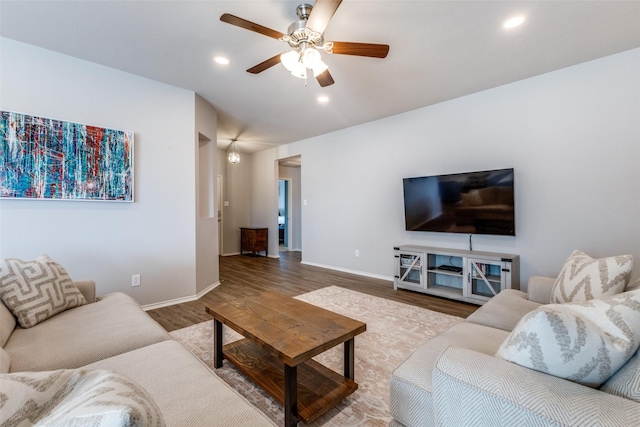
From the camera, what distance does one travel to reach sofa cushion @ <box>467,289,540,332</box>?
167 centimetres

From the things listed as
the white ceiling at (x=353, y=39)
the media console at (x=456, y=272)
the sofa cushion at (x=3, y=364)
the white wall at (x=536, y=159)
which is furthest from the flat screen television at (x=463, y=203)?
the sofa cushion at (x=3, y=364)

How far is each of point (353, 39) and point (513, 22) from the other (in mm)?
1234

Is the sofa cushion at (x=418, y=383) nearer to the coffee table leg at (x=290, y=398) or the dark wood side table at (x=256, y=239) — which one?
the coffee table leg at (x=290, y=398)

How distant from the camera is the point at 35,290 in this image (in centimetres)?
169

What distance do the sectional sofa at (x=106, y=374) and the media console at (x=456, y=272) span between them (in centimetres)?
303

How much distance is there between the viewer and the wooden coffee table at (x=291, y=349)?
1.40 meters

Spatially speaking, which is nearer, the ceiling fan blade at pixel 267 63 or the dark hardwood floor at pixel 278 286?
the ceiling fan blade at pixel 267 63

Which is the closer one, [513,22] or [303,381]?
[303,381]

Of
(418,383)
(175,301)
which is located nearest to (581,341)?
(418,383)

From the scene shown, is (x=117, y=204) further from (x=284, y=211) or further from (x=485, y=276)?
(x=284, y=211)

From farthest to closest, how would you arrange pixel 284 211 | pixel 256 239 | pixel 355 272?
1. pixel 284 211
2. pixel 256 239
3. pixel 355 272

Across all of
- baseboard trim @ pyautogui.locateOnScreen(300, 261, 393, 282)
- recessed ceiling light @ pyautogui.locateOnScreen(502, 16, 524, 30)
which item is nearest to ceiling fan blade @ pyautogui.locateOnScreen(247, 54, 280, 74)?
recessed ceiling light @ pyautogui.locateOnScreen(502, 16, 524, 30)

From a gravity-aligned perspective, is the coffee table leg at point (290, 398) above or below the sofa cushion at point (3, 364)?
below

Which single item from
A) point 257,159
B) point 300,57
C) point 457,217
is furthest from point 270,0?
point 257,159
